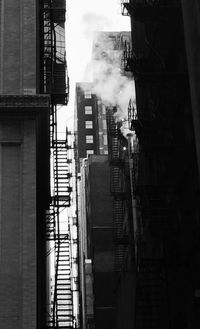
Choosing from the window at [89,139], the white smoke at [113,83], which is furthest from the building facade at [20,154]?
the window at [89,139]

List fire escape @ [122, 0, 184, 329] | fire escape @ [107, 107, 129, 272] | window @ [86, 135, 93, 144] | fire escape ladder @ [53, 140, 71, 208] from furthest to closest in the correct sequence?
window @ [86, 135, 93, 144]
fire escape @ [107, 107, 129, 272]
fire escape ladder @ [53, 140, 71, 208]
fire escape @ [122, 0, 184, 329]

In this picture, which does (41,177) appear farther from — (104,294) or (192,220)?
(104,294)

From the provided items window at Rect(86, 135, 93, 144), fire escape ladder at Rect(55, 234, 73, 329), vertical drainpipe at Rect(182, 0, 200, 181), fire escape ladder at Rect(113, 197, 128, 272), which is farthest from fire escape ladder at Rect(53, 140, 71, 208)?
window at Rect(86, 135, 93, 144)

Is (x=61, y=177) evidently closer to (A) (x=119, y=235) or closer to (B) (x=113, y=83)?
(A) (x=119, y=235)

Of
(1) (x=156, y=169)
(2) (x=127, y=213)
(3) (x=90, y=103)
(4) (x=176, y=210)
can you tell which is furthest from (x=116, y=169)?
(3) (x=90, y=103)

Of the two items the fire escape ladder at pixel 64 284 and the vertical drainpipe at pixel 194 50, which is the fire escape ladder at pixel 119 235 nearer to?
the fire escape ladder at pixel 64 284

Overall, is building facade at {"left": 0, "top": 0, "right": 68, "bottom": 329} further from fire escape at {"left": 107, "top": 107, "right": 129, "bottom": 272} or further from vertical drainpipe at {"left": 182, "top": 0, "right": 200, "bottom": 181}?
fire escape at {"left": 107, "top": 107, "right": 129, "bottom": 272}

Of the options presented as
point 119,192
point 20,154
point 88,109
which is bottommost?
point 20,154

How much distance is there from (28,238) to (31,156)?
269 centimetres

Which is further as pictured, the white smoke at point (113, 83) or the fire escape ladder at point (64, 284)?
the white smoke at point (113, 83)

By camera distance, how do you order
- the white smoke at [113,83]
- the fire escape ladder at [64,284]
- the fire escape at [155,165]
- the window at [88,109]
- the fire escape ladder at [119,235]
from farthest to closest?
the window at [88,109], the white smoke at [113,83], the fire escape ladder at [119,235], the fire escape ladder at [64,284], the fire escape at [155,165]

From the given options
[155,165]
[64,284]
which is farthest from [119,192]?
[64,284]

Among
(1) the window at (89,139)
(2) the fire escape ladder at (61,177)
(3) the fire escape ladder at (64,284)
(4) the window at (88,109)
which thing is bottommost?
(3) the fire escape ladder at (64,284)

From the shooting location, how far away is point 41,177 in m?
27.2
